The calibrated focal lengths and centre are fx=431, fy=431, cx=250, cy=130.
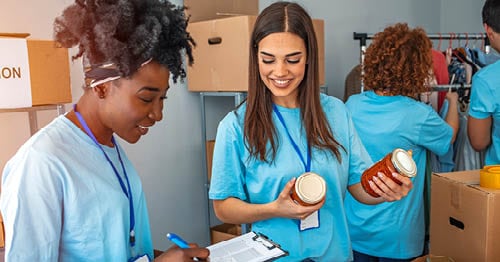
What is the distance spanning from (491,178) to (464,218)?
0.15m

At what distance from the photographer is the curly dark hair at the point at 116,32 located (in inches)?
32.9

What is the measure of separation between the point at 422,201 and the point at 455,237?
1.54 ft

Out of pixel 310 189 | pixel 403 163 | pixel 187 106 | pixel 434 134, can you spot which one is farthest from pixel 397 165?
pixel 187 106

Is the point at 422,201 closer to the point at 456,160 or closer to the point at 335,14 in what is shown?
the point at 456,160

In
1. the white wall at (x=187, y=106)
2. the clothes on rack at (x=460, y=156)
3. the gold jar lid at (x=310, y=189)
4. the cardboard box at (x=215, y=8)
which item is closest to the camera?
the gold jar lid at (x=310, y=189)

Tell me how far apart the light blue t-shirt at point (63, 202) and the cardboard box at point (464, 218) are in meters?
0.98

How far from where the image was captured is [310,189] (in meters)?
1.01

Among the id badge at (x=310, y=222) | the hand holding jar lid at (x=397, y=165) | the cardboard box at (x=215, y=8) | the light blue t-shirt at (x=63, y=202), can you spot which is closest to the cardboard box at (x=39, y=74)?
the light blue t-shirt at (x=63, y=202)

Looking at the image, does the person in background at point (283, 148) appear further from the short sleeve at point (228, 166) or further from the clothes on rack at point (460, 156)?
the clothes on rack at point (460, 156)

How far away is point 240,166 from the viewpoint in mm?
1216

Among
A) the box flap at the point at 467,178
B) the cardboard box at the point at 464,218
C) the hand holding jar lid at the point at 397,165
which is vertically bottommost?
the cardboard box at the point at 464,218

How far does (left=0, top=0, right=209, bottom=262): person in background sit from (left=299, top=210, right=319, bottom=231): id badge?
0.42 metres

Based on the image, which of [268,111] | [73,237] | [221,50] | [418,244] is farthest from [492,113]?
[73,237]

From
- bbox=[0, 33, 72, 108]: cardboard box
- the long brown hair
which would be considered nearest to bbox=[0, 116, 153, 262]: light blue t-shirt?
the long brown hair
